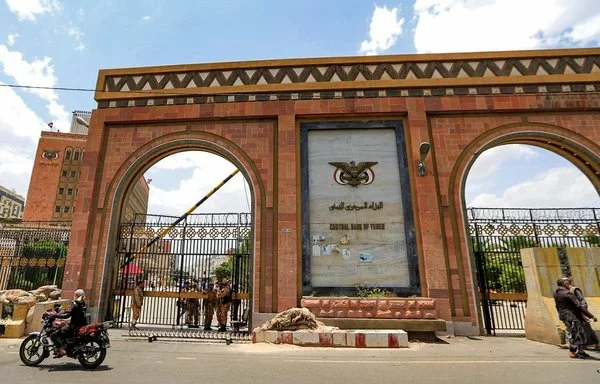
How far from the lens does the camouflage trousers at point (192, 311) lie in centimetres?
1049

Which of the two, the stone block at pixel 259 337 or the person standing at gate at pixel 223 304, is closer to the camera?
the stone block at pixel 259 337

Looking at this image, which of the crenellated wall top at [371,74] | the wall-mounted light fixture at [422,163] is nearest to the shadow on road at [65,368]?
the crenellated wall top at [371,74]

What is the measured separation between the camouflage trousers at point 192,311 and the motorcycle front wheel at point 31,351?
4.86m

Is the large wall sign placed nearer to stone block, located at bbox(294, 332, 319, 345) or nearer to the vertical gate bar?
stone block, located at bbox(294, 332, 319, 345)

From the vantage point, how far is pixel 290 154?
1065 centimetres

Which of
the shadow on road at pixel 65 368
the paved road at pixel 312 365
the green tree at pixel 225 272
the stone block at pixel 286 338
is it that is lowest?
the paved road at pixel 312 365

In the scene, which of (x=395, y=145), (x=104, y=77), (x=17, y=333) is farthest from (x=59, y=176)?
(x=395, y=145)

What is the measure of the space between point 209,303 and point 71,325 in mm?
4853

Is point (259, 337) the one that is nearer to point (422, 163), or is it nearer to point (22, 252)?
point (422, 163)

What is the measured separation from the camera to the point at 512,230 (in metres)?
10.1

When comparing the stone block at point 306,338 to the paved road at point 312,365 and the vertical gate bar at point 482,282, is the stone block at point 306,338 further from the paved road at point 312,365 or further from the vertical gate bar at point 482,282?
the vertical gate bar at point 482,282

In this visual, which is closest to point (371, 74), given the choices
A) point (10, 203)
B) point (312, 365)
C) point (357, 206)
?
point (357, 206)

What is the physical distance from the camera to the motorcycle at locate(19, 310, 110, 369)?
18.3 ft

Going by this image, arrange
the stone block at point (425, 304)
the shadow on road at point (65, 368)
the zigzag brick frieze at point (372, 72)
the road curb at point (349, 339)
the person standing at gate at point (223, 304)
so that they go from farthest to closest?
1. the zigzag brick frieze at point (372, 72)
2. the person standing at gate at point (223, 304)
3. the stone block at point (425, 304)
4. the road curb at point (349, 339)
5. the shadow on road at point (65, 368)
